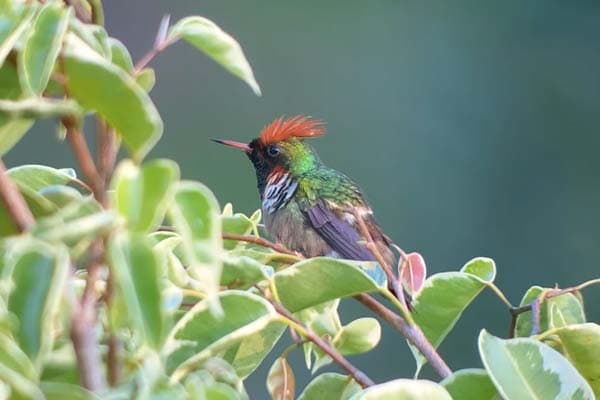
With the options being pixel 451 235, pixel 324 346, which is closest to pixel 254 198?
pixel 451 235

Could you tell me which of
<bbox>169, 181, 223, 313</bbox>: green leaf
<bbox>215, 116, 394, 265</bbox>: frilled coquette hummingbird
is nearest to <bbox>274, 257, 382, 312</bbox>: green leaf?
<bbox>169, 181, 223, 313</bbox>: green leaf

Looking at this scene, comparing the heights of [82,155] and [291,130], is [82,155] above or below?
above

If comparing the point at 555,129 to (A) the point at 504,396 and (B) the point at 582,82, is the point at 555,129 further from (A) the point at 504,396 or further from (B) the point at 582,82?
(A) the point at 504,396

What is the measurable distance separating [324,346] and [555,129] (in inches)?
120

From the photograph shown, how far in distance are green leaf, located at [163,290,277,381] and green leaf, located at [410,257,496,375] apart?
0.19 meters

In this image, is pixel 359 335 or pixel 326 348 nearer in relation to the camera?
pixel 326 348

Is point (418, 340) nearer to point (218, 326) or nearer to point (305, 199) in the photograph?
point (218, 326)

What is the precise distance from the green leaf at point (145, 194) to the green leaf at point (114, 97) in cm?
6

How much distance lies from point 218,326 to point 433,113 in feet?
9.74

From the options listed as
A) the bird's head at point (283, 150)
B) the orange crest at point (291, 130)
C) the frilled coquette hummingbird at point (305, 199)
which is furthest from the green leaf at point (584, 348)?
the bird's head at point (283, 150)

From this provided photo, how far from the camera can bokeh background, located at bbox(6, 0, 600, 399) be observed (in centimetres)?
344

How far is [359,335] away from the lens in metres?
0.89

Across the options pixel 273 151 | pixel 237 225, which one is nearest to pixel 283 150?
pixel 273 151

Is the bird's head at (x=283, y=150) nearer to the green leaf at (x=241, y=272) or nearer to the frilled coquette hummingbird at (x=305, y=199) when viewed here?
the frilled coquette hummingbird at (x=305, y=199)
